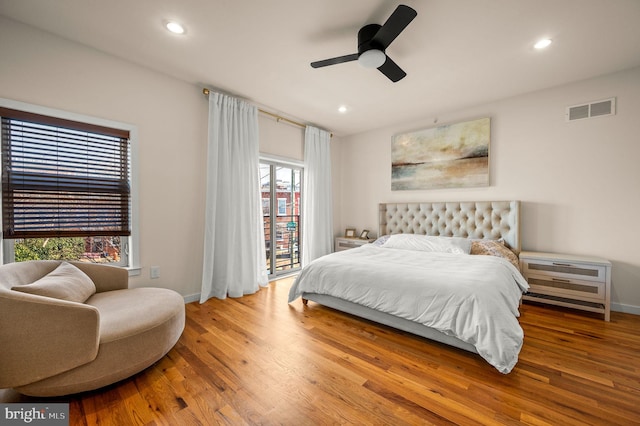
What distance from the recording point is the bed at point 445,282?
1.88m

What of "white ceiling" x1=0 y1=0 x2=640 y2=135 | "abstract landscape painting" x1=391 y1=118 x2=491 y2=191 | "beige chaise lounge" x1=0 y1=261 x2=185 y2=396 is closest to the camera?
"beige chaise lounge" x1=0 y1=261 x2=185 y2=396

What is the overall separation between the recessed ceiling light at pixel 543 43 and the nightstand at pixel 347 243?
325 centimetres

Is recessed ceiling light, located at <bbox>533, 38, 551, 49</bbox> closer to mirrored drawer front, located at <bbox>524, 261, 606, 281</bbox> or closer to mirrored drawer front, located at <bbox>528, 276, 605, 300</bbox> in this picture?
mirrored drawer front, located at <bbox>524, 261, 606, 281</bbox>

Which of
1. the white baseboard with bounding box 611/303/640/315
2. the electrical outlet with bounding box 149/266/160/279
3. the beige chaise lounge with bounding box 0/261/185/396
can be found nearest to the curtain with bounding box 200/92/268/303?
the electrical outlet with bounding box 149/266/160/279

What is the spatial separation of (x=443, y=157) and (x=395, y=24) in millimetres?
2713

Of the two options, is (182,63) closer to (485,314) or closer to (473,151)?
(485,314)

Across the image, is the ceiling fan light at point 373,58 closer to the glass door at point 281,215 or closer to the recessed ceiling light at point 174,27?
the recessed ceiling light at point 174,27

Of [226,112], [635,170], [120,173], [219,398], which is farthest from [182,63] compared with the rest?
[635,170]

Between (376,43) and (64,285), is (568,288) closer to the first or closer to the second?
(376,43)

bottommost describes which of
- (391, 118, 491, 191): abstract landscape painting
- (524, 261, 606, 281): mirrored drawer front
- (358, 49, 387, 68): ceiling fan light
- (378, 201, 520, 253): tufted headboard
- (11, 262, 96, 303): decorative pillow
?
(524, 261, 606, 281): mirrored drawer front

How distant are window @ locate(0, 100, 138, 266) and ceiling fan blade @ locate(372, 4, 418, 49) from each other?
8.65 ft

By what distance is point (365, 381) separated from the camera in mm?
1757

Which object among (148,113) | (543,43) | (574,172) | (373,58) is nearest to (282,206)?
(148,113)

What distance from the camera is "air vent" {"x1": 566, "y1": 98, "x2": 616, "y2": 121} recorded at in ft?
9.59
